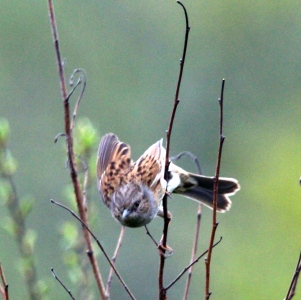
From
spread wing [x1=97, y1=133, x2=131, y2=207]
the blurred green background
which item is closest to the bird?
spread wing [x1=97, y1=133, x2=131, y2=207]

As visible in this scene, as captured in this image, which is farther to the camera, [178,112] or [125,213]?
[178,112]

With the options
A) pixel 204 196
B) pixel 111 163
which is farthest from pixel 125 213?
pixel 204 196

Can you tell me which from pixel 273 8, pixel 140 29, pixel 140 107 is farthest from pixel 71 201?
pixel 273 8

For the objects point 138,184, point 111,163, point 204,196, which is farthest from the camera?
point 204,196

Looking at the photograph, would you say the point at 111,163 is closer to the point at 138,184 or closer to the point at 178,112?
the point at 138,184

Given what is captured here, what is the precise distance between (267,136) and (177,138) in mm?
3947

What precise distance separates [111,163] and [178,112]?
44.9ft

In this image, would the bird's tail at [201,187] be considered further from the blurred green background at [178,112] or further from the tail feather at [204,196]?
the blurred green background at [178,112]

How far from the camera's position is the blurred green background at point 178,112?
14484 mm

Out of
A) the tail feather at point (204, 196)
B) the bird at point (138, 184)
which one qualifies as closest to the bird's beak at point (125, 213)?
the bird at point (138, 184)

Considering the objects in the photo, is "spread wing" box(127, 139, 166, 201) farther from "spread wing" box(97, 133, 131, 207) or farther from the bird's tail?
the bird's tail

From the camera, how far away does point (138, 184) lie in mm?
5004

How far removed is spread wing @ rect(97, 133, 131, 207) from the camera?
5.04 meters

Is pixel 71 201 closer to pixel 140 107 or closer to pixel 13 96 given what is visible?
pixel 13 96
